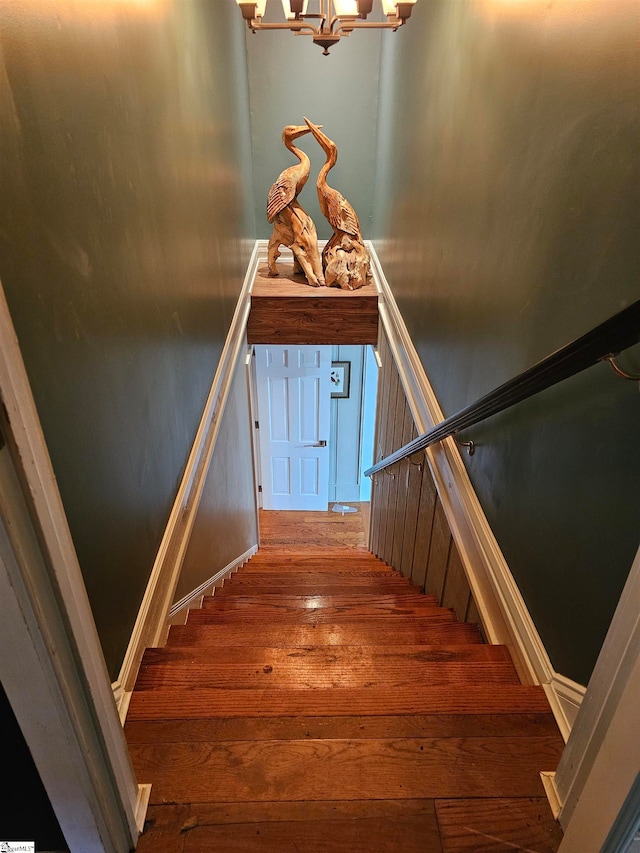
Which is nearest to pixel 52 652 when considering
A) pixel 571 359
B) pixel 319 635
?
pixel 571 359

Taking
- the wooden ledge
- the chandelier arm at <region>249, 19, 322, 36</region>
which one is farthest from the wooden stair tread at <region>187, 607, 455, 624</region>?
the chandelier arm at <region>249, 19, 322, 36</region>

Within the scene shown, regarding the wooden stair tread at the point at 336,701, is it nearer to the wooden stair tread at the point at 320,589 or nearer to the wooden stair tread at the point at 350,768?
the wooden stair tread at the point at 350,768

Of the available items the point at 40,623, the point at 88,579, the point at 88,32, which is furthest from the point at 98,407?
the point at 88,32

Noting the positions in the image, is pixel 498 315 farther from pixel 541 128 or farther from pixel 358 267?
pixel 358 267

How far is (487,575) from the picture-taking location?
1.53 m

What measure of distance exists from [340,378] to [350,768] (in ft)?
14.6

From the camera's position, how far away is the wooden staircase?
3.06 feet

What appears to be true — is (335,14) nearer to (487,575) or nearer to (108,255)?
(108,255)

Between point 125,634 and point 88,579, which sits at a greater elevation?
point 88,579

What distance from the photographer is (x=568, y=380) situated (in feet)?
3.56

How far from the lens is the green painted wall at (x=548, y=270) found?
923 millimetres

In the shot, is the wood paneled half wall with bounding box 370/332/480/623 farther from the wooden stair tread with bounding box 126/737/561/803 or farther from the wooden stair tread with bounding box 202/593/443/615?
the wooden stair tread with bounding box 126/737/561/803

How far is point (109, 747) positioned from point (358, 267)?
3428 millimetres

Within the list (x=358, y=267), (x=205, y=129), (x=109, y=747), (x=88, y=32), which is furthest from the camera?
(x=358, y=267)
